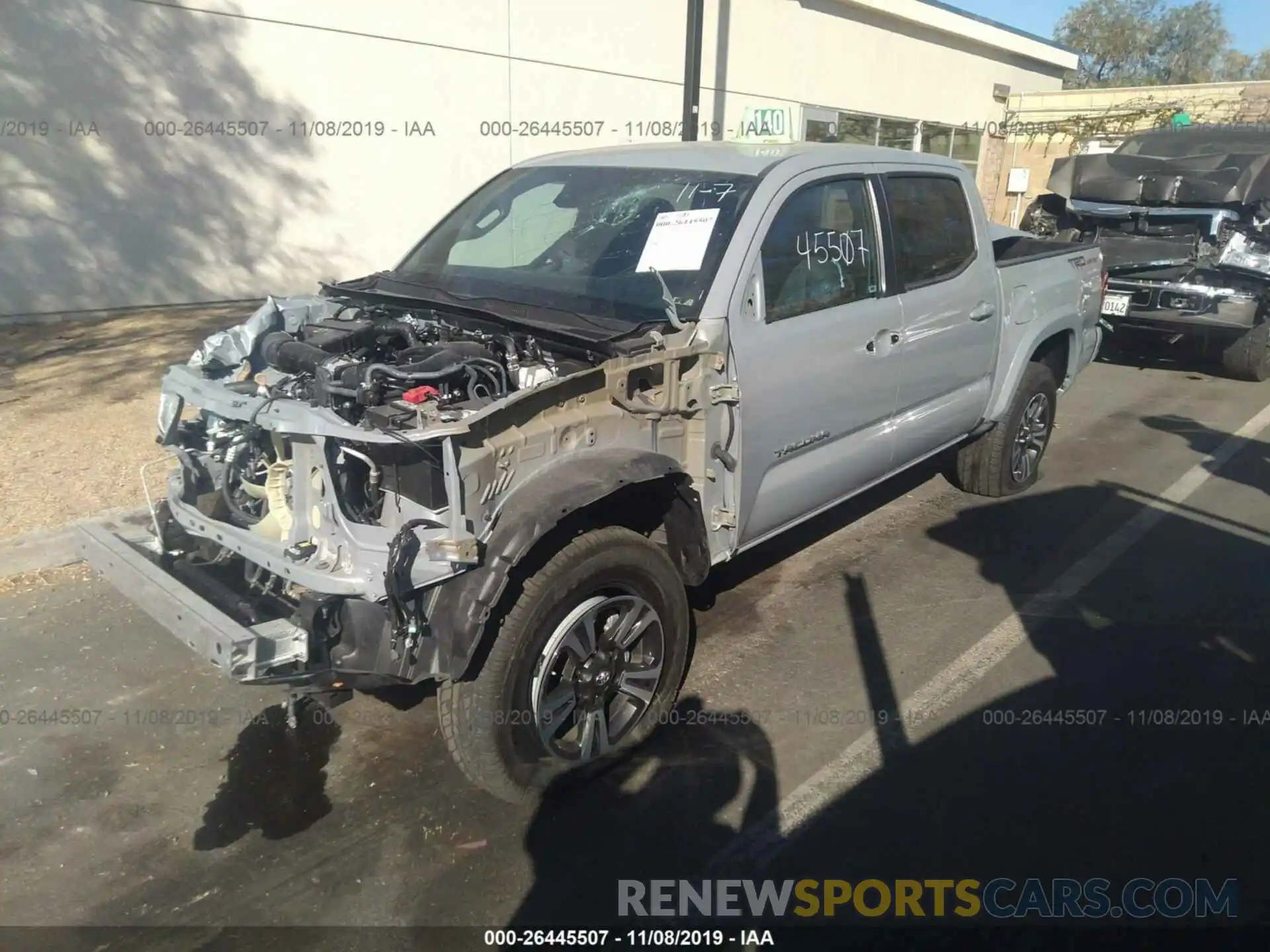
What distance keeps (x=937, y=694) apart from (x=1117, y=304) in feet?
23.0

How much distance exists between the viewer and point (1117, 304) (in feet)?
30.6

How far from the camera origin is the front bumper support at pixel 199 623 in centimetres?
264

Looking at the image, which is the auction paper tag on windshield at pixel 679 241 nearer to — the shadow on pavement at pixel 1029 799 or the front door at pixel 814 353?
the front door at pixel 814 353

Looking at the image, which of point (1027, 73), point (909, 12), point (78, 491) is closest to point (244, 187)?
point (78, 491)

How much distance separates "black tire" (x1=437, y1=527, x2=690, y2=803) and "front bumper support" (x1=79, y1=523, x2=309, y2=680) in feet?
1.68

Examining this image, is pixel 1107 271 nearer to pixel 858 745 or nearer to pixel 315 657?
pixel 858 745

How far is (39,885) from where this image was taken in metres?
2.80

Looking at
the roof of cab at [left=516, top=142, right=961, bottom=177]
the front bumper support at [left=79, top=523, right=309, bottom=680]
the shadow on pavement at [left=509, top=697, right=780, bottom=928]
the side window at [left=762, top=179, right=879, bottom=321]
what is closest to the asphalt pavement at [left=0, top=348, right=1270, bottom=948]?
the shadow on pavement at [left=509, top=697, right=780, bottom=928]

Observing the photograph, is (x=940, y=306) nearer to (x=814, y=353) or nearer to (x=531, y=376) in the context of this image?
(x=814, y=353)

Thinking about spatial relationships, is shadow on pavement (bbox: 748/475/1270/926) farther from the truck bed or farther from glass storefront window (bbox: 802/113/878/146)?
glass storefront window (bbox: 802/113/878/146)

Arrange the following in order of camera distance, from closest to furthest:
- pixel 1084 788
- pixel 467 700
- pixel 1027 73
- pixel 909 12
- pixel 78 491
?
1. pixel 467 700
2. pixel 1084 788
3. pixel 78 491
4. pixel 909 12
5. pixel 1027 73

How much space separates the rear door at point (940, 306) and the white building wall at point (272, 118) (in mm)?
7942

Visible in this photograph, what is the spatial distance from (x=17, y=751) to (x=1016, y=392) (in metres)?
5.18

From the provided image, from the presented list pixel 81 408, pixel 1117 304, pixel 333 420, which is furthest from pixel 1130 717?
pixel 1117 304
